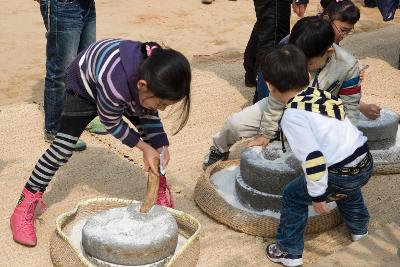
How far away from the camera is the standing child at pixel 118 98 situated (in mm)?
2604

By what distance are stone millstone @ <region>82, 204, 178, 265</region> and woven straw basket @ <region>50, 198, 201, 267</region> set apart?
0.06 meters

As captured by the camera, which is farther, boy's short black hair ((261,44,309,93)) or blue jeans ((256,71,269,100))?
blue jeans ((256,71,269,100))

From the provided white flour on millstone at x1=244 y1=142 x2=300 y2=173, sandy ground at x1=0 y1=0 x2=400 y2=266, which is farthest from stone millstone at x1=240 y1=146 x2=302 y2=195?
sandy ground at x1=0 y1=0 x2=400 y2=266

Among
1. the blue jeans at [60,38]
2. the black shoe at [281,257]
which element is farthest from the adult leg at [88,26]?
the black shoe at [281,257]

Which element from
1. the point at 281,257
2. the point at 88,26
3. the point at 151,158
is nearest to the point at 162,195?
the point at 151,158

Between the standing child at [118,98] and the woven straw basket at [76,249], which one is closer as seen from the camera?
the standing child at [118,98]

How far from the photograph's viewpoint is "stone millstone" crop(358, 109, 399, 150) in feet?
12.5

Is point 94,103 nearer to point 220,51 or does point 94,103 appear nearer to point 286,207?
point 286,207

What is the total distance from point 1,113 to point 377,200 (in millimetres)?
2450

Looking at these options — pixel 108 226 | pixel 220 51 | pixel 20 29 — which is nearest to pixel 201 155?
pixel 108 226

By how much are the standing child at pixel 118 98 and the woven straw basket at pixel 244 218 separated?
0.22 meters

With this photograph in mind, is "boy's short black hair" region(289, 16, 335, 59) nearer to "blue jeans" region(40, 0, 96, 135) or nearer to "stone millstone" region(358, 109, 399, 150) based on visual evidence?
"stone millstone" region(358, 109, 399, 150)

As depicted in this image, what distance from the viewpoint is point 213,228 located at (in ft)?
10.6

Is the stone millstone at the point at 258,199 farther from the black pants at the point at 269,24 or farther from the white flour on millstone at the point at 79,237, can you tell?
the black pants at the point at 269,24
